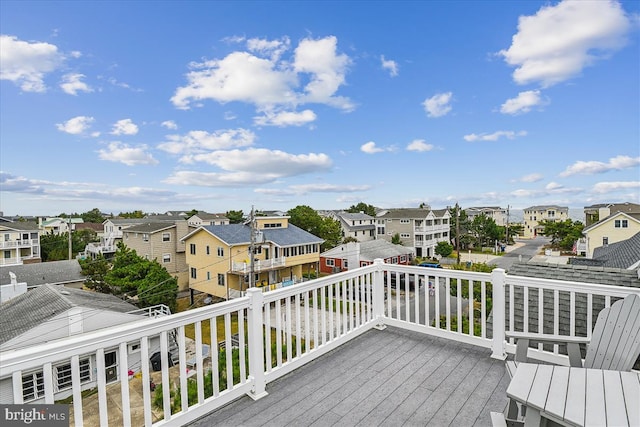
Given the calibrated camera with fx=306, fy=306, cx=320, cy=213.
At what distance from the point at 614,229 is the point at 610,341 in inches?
994

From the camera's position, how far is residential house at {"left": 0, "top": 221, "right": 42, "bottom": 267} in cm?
2419

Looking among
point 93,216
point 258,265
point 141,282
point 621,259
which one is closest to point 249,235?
point 258,265

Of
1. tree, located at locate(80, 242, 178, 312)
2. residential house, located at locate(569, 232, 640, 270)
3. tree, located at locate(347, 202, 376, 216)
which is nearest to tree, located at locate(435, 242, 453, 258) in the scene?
tree, located at locate(347, 202, 376, 216)

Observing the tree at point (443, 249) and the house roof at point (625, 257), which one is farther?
the tree at point (443, 249)

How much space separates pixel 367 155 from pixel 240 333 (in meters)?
14.8

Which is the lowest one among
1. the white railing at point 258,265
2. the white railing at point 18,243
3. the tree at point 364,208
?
the white railing at point 258,265

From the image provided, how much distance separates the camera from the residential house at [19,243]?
24.2 meters

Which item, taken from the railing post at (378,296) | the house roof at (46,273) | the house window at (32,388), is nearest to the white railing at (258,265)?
the house window at (32,388)

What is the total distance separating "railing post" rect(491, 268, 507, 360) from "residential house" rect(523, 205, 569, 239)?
180ft

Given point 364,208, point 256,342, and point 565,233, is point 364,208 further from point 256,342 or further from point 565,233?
point 256,342

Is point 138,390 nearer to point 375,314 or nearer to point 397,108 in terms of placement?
point 375,314

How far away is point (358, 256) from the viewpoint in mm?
21312

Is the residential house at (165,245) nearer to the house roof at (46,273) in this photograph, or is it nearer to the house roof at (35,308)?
the house roof at (46,273)

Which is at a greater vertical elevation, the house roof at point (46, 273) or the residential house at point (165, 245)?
the residential house at point (165, 245)
